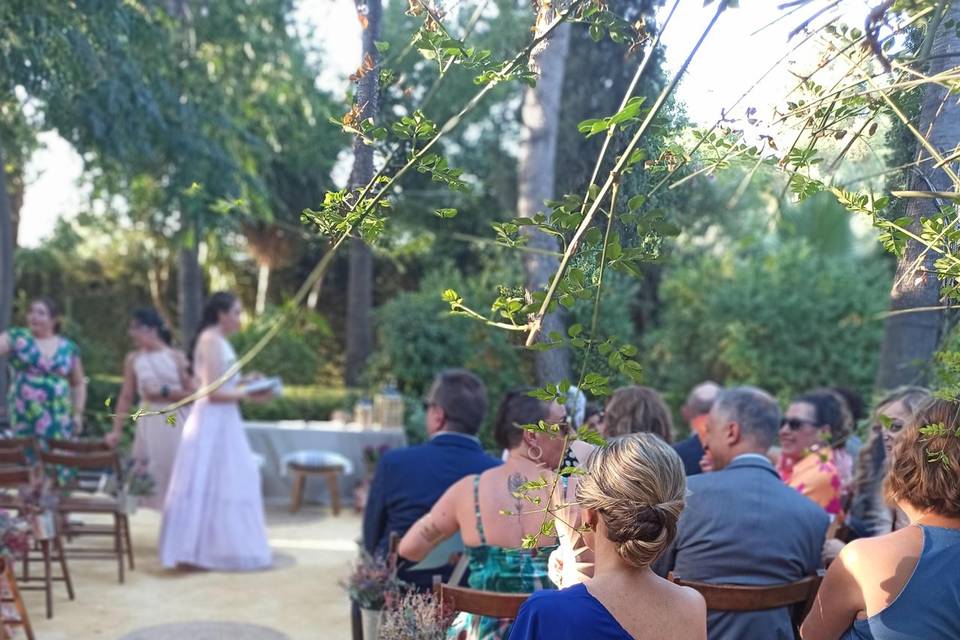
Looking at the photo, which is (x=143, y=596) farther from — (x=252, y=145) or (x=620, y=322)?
(x=252, y=145)

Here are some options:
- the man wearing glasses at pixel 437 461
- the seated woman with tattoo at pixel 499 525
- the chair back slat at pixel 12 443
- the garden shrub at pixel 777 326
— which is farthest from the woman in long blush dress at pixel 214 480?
the garden shrub at pixel 777 326

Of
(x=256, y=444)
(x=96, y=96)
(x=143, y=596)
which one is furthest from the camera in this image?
(x=256, y=444)

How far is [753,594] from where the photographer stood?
3062 mm

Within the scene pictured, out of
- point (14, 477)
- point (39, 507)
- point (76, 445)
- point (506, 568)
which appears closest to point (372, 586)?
point (506, 568)

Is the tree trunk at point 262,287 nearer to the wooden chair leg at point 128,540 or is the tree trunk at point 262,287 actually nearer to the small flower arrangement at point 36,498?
the wooden chair leg at point 128,540

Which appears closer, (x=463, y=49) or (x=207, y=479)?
(x=463, y=49)

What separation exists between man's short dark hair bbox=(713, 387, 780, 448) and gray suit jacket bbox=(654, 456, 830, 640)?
0.20 meters

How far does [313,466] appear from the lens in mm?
9070

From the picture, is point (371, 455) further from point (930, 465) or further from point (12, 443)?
point (930, 465)

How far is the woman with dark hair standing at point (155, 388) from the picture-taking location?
7.25 m

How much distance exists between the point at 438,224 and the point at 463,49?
15.3 m

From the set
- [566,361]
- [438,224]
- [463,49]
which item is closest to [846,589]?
[463,49]

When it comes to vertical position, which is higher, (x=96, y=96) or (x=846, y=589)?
(x=96, y=96)

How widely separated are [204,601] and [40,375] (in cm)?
214
